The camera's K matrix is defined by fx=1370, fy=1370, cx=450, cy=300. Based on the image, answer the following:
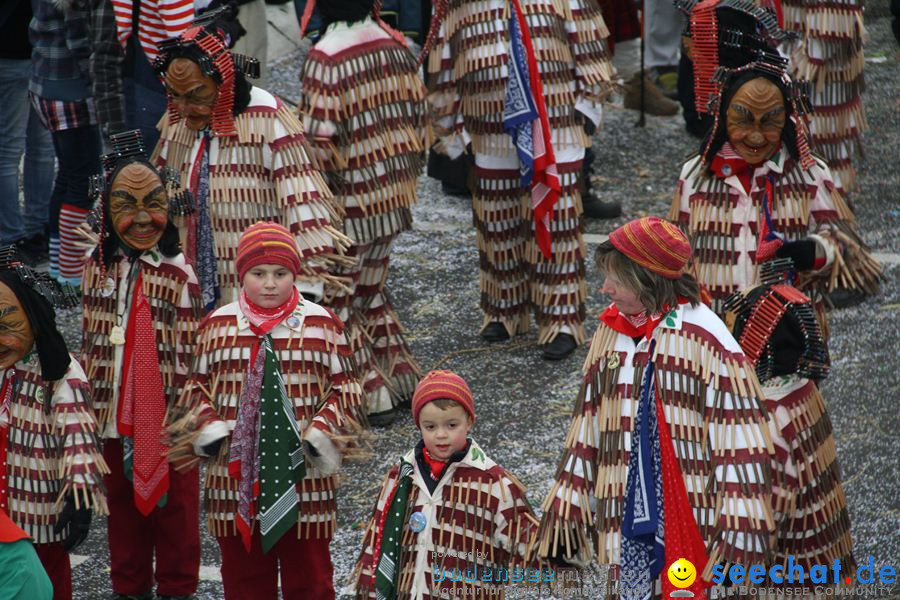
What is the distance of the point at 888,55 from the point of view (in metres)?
11.1

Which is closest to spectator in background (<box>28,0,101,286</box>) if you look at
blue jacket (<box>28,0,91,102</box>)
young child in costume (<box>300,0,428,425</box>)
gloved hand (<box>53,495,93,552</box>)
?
blue jacket (<box>28,0,91,102</box>)

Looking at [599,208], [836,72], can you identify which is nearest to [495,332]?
[599,208]

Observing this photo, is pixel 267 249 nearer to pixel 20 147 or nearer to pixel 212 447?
pixel 212 447

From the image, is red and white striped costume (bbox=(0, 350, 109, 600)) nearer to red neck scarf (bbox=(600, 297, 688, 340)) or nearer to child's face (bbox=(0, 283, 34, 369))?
child's face (bbox=(0, 283, 34, 369))

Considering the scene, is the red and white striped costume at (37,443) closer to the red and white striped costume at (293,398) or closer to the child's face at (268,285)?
the red and white striped costume at (293,398)

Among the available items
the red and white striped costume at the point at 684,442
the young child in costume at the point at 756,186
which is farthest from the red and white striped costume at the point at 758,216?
the red and white striped costume at the point at 684,442

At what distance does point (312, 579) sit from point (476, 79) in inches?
114

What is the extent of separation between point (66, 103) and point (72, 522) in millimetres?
3320

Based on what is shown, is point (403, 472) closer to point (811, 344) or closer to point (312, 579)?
point (312, 579)

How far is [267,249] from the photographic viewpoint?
4379mm

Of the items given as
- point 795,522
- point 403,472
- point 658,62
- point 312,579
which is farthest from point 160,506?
point 658,62

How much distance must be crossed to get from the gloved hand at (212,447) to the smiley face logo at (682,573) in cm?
149

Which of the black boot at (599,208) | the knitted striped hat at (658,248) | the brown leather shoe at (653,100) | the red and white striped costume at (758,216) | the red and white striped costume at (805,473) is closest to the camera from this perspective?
the knitted striped hat at (658,248)

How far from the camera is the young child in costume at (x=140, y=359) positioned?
4.81 m
